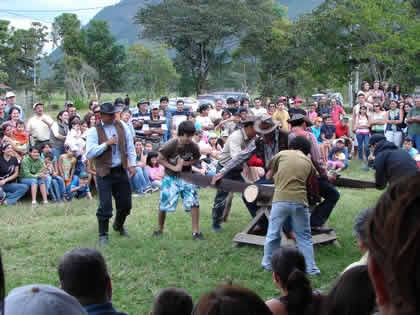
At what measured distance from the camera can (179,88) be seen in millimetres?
54500

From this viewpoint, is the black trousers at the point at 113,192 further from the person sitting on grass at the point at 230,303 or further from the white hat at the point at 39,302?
the white hat at the point at 39,302

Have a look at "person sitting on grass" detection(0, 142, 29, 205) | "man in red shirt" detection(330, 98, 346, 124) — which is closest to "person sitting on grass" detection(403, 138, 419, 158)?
"man in red shirt" detection(330, 98, 346, 124)

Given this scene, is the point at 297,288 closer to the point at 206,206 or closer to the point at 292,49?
the point at 206,206

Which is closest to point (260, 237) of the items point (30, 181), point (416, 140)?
point (30, 181)

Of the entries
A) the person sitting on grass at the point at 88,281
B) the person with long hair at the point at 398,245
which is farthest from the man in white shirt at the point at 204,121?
the person with long hair at the point at 398,245

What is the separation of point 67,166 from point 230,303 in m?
9.26

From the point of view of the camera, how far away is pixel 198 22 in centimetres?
5006

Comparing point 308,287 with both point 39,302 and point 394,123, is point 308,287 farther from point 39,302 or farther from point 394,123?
point 394,123

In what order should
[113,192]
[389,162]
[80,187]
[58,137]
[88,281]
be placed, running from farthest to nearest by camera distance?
1. [58,137]
2. [80,187]
3. [113,192]
4. [389,162]
5. [88,281]

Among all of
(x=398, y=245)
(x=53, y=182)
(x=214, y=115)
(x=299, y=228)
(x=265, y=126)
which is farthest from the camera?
(x=214, y=115)

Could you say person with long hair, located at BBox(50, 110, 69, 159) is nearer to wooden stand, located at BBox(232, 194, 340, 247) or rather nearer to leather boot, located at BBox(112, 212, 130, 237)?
leather boot, located at BBox(112, 212, 130, 237)

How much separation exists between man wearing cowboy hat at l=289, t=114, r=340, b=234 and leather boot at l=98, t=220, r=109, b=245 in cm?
278

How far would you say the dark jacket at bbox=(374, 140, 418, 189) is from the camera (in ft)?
19.2

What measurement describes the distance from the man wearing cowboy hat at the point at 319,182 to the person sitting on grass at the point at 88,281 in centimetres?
389
